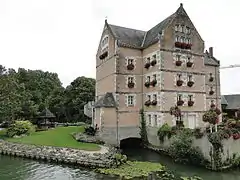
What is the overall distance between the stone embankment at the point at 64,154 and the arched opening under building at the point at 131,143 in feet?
23.4

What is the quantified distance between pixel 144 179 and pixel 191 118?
14.6 metres

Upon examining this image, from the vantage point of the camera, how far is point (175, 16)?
30672mm

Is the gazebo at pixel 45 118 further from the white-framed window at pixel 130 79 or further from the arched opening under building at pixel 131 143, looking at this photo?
the white-framed window at pixel 130 79

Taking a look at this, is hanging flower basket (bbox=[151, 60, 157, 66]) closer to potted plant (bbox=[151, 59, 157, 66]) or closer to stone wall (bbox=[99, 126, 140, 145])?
potted plant (bbox=[151, 59, 157, 66])

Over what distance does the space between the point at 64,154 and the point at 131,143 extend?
11162 millimetres

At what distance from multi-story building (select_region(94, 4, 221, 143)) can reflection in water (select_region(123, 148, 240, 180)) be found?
165 inches

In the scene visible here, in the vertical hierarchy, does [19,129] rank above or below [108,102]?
below

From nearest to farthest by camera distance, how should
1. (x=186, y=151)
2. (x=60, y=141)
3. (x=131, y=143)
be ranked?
(x=186, y=151)
(x=60, y=141)
(x=131, y=143)

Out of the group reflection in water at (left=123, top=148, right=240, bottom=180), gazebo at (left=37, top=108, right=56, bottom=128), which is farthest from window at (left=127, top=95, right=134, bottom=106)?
gazebo at (left=37, top=108, right=56, bottom=128)

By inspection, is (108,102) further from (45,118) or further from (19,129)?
(45,118)

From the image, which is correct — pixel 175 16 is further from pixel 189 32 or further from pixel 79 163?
pixel 79 163

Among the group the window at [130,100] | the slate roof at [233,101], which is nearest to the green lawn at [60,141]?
the window at [130,100]

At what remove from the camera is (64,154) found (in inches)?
895

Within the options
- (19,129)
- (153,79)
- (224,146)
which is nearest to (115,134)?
(153,79)
